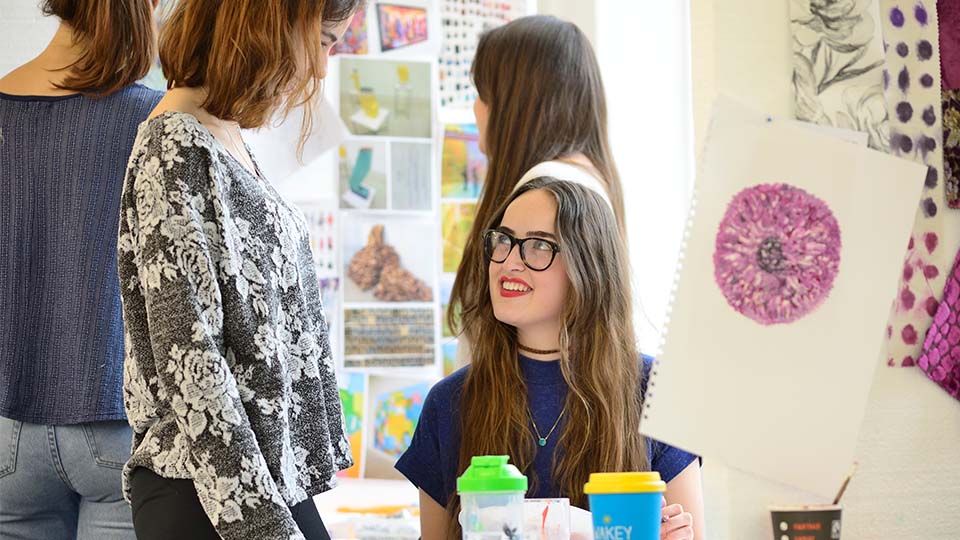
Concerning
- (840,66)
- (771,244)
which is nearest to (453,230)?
(840,66)

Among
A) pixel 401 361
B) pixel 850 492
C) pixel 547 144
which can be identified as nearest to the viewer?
pixel 547 144

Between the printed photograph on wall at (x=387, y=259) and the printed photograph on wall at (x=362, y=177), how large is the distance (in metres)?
0.04

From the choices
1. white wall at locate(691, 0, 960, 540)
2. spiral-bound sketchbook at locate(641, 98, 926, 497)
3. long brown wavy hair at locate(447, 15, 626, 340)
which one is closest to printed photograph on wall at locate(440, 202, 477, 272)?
long brown wavy hair at locate(447, 15, 626, 340)

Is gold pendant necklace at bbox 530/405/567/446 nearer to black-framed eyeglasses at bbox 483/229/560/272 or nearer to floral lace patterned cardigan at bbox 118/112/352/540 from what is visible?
black-framed eyeglasses at bbox 483/229/560/272

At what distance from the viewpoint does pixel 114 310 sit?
1.39m

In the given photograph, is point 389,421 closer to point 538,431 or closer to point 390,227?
point 390,227

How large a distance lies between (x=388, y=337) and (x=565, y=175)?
0.94 m

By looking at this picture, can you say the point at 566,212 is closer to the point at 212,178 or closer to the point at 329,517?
the point at 212,178

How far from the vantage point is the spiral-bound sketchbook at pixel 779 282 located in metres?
0.81

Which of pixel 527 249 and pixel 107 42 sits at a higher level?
pixel 107 42

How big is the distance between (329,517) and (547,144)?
1.02 metres

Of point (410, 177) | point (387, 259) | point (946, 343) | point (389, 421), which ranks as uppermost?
point (410, 177)

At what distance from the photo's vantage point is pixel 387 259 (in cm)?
248

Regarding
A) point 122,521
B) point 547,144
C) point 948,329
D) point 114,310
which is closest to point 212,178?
point 114,310
